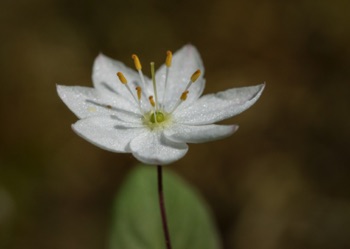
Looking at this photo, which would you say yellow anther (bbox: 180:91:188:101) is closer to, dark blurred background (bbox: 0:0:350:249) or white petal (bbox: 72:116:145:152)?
white petal (bbox: 72:116:145:152)

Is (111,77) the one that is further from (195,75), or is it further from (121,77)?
(195,75)

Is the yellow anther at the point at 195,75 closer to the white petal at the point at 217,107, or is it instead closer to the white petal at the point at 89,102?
the white petal at the point at 217,107

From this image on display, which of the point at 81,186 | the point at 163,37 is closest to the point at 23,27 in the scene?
the point at 163,37

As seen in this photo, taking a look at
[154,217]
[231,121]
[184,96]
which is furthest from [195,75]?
[231,121]

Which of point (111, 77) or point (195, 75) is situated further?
point (111, 77)

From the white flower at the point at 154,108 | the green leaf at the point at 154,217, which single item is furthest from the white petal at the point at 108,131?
the green leaf at the point at 154,217
